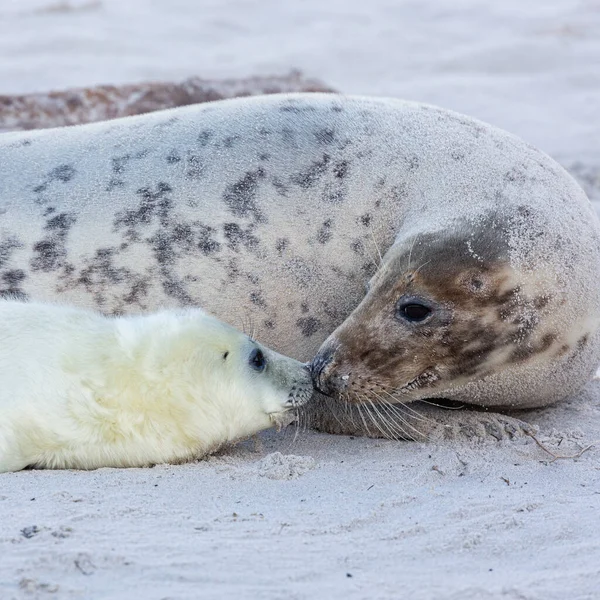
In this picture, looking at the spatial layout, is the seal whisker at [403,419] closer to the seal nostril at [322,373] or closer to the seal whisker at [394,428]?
the seal whisker at [394,428]

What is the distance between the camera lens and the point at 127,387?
9.59 feet

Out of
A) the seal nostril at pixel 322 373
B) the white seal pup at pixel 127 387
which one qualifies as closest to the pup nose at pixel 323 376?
the seal nostril at pixel 322 373

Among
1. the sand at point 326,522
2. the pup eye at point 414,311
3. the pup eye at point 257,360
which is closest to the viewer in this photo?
the sand at point 326,522

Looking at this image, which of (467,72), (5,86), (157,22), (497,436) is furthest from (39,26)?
(497,436)

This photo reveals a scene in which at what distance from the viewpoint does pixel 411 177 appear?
3691 millimetres

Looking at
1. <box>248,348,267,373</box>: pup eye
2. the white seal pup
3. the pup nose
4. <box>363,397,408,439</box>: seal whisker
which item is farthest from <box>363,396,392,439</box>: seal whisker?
<box>248,348,267,373</box>: pup eye

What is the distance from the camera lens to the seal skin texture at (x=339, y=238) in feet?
10.8

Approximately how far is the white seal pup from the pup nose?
0.10 metres

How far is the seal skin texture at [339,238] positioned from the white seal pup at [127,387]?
12.0 inches

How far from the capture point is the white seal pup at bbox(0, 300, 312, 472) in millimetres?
2822

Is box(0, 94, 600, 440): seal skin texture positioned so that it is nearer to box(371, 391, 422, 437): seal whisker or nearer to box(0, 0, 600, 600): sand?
box(371, 391, 422, 437): seal whisker

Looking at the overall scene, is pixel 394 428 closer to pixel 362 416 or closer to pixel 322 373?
pixel 362 416

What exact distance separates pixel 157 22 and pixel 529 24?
316cm

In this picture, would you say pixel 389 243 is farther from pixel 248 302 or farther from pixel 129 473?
pixel 129 473
